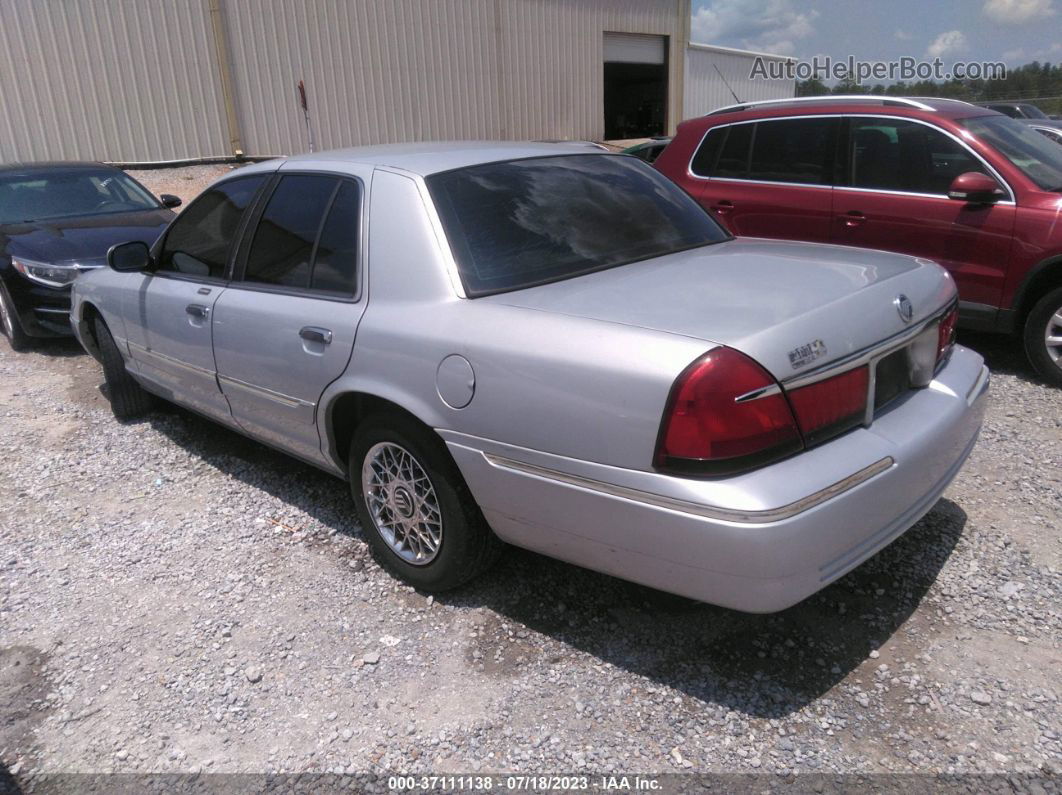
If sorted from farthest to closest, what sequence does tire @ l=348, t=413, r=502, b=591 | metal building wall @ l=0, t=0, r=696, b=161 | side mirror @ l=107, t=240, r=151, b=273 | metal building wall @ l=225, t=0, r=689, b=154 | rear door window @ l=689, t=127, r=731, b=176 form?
metal building wall @ l=225, t=0, r=689, b=154 < metal building wall @ l=0, t=0, r=696, b=161 < rear door window @ l=689, t=127, r=731, b=176 < side mirror @ l=107, t=240, r=151, b=273 < tire @ l=348, t=413, r=502, b=591

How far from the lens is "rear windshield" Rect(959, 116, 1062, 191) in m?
5.30

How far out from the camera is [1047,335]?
512 cm

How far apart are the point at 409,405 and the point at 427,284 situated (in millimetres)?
431

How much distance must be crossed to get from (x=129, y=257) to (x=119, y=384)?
1120 mm

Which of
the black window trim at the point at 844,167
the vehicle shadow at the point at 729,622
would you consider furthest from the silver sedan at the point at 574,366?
the black window trim at the point at 844,167

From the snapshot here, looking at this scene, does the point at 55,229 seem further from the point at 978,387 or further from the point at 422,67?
the point at 422,67

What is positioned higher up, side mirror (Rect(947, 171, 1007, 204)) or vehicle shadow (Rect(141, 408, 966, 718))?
side mirror (Rect(947, 171, 1007, 204))

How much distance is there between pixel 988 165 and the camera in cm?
529

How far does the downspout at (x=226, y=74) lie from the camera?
1427 cm

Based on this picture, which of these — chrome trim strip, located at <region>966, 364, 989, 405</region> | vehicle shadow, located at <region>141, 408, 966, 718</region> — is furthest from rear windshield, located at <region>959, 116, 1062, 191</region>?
vehicle shadow, located at <region>141, 408, 966, 718</region>

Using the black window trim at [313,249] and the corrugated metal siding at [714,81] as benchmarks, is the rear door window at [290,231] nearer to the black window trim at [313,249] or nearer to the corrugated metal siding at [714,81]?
the black window trim at [313,249]

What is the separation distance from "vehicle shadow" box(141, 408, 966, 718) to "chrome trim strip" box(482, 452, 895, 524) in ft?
0.47

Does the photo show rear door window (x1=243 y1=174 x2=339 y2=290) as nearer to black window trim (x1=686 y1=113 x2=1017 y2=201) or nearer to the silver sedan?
the silver sedan

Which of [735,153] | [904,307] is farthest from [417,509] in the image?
[735,153]
